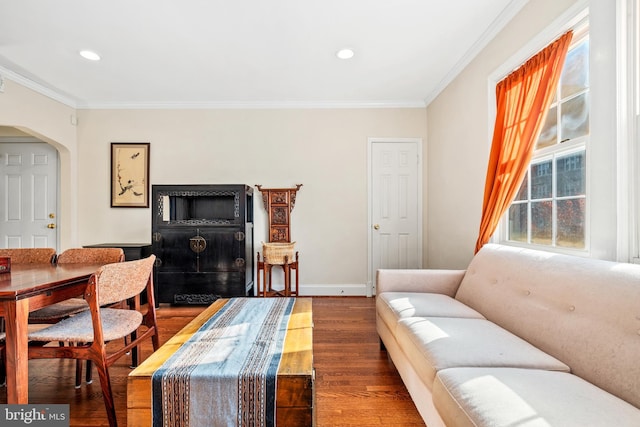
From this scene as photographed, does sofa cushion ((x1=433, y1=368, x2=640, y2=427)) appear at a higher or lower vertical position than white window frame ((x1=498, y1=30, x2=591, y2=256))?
lower

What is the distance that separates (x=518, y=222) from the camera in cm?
233

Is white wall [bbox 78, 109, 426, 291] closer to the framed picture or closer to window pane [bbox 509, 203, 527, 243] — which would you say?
the framed picture

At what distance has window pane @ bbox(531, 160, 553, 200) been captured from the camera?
204 cm

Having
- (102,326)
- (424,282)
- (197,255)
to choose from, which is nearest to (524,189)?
(424,282)

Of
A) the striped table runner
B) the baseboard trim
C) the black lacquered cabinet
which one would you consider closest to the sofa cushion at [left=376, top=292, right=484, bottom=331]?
the striped table runner

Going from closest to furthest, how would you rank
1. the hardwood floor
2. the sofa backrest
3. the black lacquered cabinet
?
1. the sofa backrest
2. the hardwood floor
3. the black lacquered cabinet

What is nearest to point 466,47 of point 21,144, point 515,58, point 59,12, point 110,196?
point 515,58

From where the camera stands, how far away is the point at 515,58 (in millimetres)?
2164

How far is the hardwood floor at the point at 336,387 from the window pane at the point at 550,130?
6.19ft

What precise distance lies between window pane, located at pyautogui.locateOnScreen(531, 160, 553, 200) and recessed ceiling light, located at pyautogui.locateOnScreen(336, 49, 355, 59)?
1.78 m

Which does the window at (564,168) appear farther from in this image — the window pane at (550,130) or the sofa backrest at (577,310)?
the sofa backrest at (577,310)

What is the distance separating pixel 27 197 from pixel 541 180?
5828mm

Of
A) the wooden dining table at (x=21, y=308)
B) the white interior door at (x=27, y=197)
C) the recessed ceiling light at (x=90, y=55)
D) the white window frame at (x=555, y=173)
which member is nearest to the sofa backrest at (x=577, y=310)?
the white window frame at (x=555, y=173)

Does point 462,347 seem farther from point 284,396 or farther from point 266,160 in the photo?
point 266,160
